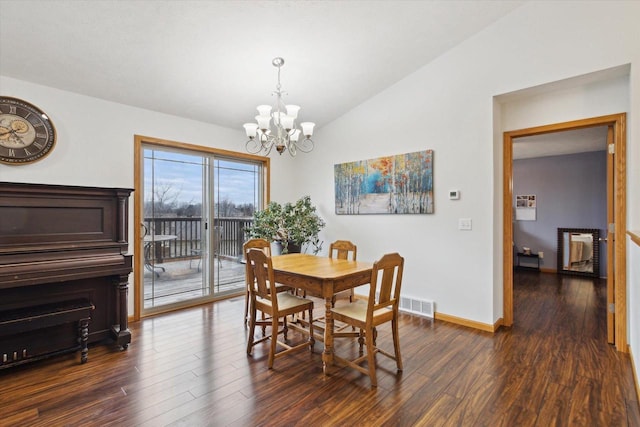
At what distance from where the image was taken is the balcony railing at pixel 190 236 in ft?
12.9

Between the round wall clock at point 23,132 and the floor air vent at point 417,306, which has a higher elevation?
the round wall clock at point 23,132

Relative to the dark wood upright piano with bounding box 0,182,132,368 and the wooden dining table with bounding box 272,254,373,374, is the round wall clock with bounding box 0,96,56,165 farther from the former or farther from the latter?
the wooden dining table with bounding box 272,254,373,374

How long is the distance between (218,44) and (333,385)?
9.98 ft

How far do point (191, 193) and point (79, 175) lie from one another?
49.7 inches

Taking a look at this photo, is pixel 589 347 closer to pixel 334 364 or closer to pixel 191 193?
pixel 334 364

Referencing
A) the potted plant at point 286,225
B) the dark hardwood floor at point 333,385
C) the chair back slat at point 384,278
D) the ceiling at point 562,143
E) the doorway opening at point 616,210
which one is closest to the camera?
the dark hardwood floor at point 333,385

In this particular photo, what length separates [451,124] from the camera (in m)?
3.57

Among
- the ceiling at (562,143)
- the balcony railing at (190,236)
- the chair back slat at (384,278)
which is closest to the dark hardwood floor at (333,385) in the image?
the chair back slat at (384,278)

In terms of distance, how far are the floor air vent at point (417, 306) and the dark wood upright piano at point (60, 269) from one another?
3008mm

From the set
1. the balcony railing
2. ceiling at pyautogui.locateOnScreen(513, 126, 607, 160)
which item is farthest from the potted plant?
ceiling at pyautogui.locateOnScreen(513, 126, 607, 160)

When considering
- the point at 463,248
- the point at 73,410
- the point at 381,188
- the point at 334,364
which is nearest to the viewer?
the point at 73,410

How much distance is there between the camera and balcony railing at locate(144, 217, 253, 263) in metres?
3.93

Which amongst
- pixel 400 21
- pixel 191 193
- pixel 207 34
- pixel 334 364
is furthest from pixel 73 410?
pixel 400 21

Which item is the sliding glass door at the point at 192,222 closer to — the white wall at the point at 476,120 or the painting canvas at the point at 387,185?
the painting canvas at the point at 387,185
